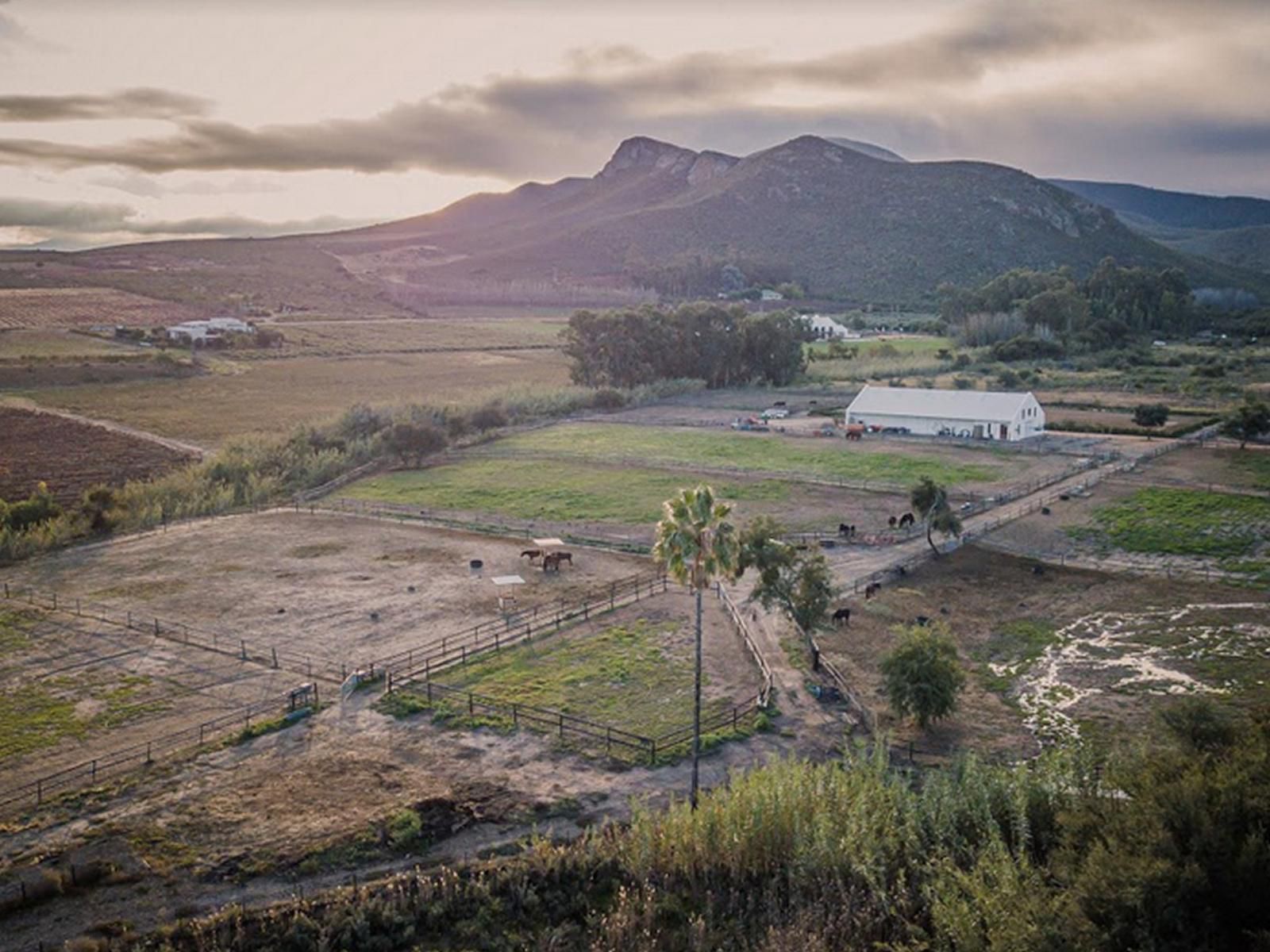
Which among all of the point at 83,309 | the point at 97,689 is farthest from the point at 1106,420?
the point at 83,309

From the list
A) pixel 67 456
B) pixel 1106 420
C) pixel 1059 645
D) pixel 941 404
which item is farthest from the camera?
pixel 1106 420

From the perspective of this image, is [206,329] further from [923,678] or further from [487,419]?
[923,678]

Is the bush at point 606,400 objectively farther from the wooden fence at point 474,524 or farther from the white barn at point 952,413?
the wooden fence at point 474,524

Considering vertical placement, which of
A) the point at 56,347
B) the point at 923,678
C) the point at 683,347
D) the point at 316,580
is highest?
the point at 683,347

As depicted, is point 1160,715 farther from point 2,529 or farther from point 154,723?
point 2,529

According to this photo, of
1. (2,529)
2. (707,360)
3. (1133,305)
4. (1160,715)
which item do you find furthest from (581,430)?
(1133,305)
